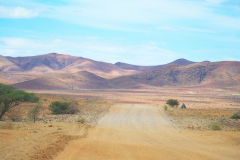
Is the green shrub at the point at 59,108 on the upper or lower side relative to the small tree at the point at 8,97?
lower

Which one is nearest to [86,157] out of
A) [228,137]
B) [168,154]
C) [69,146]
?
[69,146]

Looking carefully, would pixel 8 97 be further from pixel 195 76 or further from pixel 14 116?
pixel 195 76

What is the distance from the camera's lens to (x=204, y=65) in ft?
538

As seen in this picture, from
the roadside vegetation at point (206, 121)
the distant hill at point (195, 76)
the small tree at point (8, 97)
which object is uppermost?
the distant hill at point (195, 76)

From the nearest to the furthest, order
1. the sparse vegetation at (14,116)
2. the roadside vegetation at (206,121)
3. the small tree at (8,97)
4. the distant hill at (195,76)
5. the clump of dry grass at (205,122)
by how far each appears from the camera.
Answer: the clump of dry grass at (205,122), the roadside vegetation at (206,121), the small tree at (8,97), the sparse vegetation at (14,116), the distant hill at (195,76)

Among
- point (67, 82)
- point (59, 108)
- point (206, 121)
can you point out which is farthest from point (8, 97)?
point (67, 82)

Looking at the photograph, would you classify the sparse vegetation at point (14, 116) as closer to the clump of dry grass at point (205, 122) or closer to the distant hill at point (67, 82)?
the clump of dry grass at point (205, 122)

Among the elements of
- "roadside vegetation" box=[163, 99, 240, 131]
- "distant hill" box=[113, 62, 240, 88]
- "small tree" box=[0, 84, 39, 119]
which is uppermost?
"distant hill" box=[113, 62, 240, 88]

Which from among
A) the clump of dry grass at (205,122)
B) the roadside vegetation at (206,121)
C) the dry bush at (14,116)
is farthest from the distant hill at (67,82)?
the clump of dry grass at (205,122)

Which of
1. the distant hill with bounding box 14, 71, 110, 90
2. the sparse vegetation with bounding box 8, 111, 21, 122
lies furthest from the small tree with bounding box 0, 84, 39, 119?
the distant hill with bounding box 14, 71, 110, 90

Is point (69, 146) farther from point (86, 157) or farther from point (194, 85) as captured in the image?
point (194, 85)

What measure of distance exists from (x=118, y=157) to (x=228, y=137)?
9077 mm

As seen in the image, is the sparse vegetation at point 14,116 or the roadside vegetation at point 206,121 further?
the sparse vegetation at point 14,116

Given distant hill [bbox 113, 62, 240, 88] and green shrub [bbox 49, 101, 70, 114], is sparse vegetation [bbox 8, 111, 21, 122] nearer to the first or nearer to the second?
green shrub [bbox 49, 101, 70, 114]
